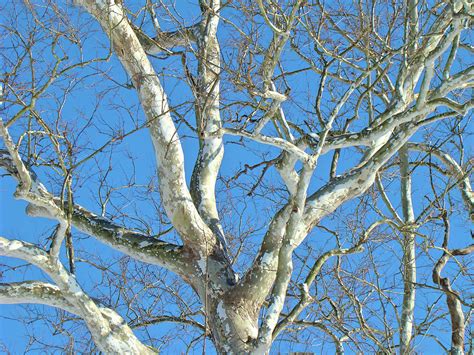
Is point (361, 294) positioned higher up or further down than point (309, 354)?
higher up

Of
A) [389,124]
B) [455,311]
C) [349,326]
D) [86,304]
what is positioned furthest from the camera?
[349,326]

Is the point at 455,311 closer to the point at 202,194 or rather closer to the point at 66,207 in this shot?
the point at 202,194

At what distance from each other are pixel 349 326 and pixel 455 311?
1204mm

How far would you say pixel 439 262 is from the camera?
6.06 meters

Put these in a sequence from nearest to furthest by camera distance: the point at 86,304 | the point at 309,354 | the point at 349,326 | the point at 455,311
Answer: the point at 309,354 → the point at 86,304 → the point at 455,311 → the point at 349,326

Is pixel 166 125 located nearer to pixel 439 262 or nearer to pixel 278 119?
pixel 278 119

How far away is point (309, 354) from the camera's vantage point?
407 cm

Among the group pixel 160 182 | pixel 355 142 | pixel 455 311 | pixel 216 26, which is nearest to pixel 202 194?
pixel 160 182

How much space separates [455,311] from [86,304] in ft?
10.5

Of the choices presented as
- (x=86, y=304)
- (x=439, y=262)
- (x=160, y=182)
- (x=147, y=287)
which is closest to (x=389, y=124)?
(x=439, y=262)

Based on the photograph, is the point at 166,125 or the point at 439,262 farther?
the point at 439,262

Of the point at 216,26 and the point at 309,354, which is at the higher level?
the point at 216,26

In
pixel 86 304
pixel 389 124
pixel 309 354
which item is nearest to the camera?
pixel 309 354

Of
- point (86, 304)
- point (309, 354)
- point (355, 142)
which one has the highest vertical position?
point (355, 142)
